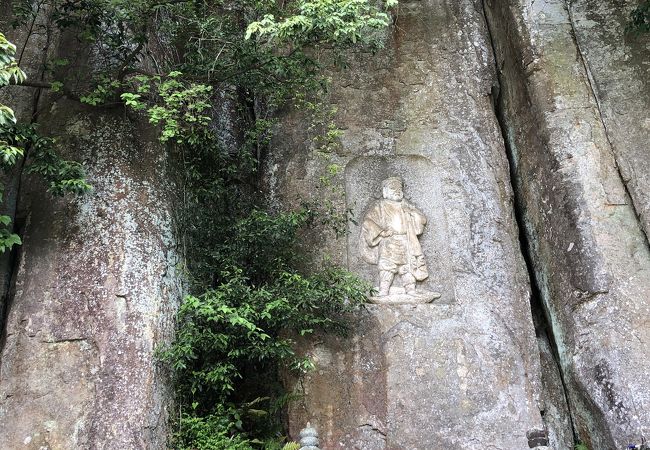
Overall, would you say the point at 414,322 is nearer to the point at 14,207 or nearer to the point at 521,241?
the point at 521,241

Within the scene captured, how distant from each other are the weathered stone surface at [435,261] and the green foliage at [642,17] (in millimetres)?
1895

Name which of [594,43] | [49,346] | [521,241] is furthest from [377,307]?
[594,43]

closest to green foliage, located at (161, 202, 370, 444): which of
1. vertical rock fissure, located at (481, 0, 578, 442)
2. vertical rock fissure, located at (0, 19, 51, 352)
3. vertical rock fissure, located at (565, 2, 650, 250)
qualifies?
vertical rock fissure, located at (0, 19, 51, 352)

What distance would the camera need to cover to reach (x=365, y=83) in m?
8.95

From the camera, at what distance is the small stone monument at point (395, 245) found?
7586 millimetres

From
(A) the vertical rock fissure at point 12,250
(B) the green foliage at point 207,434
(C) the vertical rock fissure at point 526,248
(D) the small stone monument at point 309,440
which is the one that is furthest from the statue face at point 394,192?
(A) the vertical rock fissure at point 12,250

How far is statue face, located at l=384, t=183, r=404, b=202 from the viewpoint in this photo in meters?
8.12

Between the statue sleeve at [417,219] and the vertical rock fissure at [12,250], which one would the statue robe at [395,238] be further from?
the vertical rock fissure at [12,250]

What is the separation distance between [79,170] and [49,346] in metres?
1.62

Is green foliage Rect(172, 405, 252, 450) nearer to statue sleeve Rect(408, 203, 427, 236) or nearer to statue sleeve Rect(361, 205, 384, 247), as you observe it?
statue sleeve Rect(361, 205, 384, 247)

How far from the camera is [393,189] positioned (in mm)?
8148

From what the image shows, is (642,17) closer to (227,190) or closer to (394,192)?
(394,192)

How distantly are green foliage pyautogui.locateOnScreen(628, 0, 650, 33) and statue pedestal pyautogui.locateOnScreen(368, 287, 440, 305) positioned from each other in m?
4.01

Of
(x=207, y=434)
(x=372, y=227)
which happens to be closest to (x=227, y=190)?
(x=372, y=227)
